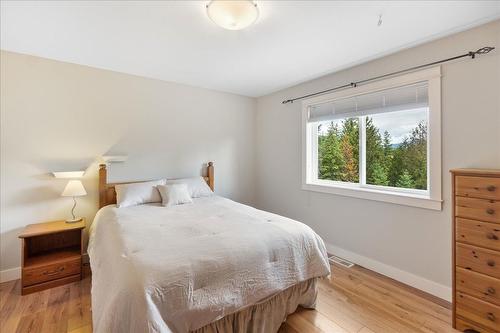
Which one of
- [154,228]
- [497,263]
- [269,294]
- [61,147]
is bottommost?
[269,294]

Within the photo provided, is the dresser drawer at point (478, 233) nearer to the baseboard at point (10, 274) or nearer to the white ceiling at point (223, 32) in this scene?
the white ceiling at point (223, 32)

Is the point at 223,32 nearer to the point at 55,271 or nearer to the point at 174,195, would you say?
the point at 174,195

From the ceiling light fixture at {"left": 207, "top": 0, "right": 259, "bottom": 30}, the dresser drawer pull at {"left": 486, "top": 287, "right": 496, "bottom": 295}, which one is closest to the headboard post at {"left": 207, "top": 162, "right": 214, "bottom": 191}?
the ceiling light fixture at {"left": 207, "top": 0, "right": 259, "bottom": 30}

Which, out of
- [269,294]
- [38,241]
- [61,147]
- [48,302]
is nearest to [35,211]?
[38,241]

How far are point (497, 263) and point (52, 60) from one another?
→ 171 inches

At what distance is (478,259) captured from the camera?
165 centimetres

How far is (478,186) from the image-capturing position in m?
1.64

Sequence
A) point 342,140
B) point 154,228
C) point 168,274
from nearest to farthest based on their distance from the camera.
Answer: point 168,274, point 154,228, point 342,140

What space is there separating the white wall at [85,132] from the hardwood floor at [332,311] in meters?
0.72

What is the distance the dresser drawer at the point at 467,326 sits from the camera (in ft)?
5.38

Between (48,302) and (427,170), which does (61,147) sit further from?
(427,170)

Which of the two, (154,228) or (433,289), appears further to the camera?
(433,289)

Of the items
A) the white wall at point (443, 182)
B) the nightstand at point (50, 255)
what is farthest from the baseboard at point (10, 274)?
the white wall at point (443, 182)

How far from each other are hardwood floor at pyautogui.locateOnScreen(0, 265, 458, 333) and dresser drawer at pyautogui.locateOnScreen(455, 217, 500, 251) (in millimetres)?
674
